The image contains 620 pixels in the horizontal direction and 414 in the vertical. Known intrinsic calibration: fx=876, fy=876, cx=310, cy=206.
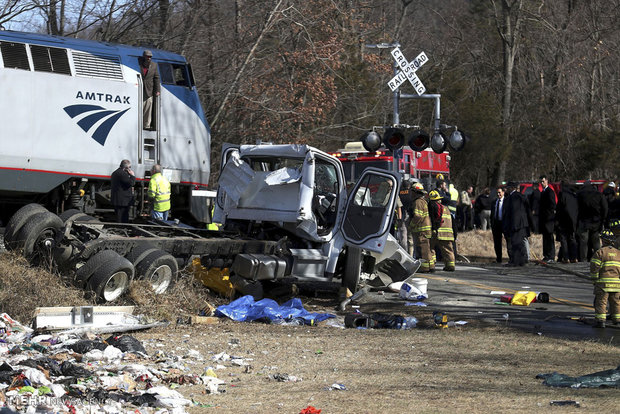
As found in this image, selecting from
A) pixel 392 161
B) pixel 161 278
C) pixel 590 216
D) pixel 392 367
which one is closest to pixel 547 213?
pixel 590 216

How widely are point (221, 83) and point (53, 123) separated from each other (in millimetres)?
8915

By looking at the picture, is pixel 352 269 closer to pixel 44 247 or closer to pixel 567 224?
pixel 44 247

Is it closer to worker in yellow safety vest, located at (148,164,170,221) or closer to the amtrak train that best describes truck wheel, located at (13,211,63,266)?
the amtrak train

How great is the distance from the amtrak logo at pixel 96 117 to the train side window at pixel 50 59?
71 cm

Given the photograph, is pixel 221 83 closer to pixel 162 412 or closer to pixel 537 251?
pixel 537 251

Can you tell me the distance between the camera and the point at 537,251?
24609mm

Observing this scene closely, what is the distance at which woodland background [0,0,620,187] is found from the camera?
Answer: 80.8 feet

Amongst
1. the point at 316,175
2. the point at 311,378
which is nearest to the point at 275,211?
the point at 316,175

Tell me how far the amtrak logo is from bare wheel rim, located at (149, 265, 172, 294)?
5.88 m

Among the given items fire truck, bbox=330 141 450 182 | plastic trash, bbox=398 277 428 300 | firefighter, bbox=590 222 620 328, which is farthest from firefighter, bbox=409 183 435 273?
firefighter, bbox=590 222 620 328

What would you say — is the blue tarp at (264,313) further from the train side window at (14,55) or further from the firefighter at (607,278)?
the train side window at (14,55)

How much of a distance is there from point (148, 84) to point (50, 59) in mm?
2032

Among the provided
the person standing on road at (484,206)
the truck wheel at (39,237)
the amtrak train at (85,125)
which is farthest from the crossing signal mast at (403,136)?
the truck wheel at (39,237)

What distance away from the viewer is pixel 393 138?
18.5 metres
